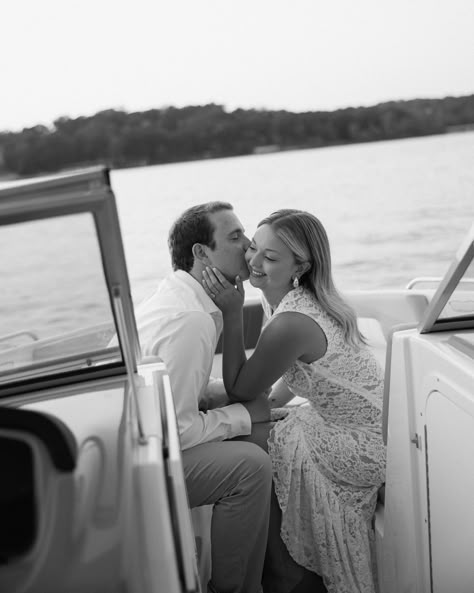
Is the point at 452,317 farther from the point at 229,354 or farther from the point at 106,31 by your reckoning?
the point at 106,31

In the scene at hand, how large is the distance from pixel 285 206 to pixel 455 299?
60.5ft

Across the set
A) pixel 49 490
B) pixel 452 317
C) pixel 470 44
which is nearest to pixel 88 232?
pixel 49 490

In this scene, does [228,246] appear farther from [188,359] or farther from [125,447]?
[125,447]

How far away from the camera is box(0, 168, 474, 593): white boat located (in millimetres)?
1085

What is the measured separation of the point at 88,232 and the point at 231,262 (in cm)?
115

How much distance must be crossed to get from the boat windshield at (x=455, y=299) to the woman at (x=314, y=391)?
0.45 meters

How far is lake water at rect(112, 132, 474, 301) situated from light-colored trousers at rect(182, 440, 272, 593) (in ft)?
33.4

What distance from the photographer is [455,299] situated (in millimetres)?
1979

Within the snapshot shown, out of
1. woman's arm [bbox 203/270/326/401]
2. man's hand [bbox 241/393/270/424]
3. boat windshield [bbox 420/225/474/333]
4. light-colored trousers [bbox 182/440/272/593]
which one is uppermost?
boat windshield [bbox 420/225/474/333]

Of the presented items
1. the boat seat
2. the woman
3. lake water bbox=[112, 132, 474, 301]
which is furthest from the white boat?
lake water bbox=[112, 132, 474, 301]

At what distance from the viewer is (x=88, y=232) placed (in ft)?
4.88

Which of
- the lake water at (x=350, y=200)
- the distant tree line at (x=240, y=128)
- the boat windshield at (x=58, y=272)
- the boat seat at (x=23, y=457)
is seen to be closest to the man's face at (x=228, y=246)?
the boat windshield at (x=58, y=272)

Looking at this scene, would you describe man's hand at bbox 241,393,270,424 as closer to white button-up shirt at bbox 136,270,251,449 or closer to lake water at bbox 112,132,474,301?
white button-up shirt at bbox 136,270,251,449

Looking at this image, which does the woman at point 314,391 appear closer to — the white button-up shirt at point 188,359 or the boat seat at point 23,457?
the white button-up shirt at point 188,359
